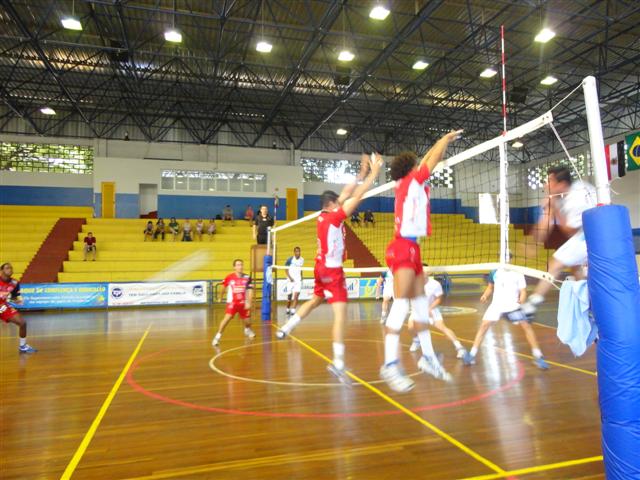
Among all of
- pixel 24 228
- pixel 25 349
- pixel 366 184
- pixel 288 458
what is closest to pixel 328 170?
pixel 24 228

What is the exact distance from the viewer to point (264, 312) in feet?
40.3

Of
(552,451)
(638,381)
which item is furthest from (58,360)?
(638,381)

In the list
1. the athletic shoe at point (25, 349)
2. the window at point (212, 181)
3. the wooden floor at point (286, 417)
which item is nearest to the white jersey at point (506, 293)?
the wooden floor at point (286, 417)

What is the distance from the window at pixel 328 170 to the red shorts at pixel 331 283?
24.2m

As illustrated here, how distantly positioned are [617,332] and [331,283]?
2.55 meters

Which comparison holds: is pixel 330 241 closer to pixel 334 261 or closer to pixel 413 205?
pixel 334 261

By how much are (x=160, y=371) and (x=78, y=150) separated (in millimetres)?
23427

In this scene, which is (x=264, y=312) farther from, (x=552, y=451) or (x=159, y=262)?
(x=552, y=451)

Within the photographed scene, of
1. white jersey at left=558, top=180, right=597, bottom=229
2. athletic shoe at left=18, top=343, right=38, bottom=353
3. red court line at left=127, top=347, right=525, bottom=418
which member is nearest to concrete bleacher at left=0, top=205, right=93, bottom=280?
athletic shoe at left=18, top=343, right=38, bottom=353

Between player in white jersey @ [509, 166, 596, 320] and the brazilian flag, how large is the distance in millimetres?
16724

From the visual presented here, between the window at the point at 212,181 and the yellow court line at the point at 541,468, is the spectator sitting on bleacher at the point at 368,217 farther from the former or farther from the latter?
the yellow court line at the point at 541,468

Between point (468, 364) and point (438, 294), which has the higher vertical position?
point (438, 294)

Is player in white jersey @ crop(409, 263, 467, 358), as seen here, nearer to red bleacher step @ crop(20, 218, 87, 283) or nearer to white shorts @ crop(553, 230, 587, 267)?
white shorts @ crop(553, 230, 587, 267)

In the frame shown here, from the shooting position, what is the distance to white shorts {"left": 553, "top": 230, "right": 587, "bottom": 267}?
420cm
